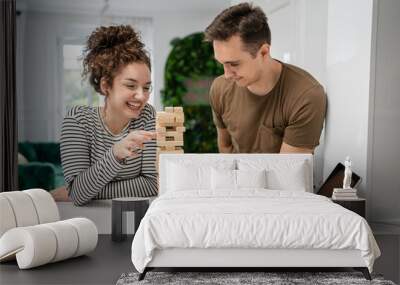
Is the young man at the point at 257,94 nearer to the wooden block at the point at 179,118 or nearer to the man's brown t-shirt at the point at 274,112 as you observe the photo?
the man's brown t-shirt at the point at 274,112

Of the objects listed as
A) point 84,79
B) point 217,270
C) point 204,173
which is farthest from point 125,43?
point 217,270

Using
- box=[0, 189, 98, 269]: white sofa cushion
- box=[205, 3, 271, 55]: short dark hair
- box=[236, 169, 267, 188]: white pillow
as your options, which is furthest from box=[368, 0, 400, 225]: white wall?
box=[0, 189, 98, 269]: white sofa cushion

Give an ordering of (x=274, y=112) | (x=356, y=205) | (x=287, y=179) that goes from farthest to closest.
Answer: (x=274, y=112)
(x=356, y=205)
(x=287, y=179)

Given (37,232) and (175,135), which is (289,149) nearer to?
(175,135)

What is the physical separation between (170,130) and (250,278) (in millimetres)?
2175

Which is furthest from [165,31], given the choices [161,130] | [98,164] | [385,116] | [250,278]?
[250,278]

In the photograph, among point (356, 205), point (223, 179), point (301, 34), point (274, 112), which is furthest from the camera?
point (301, 34)

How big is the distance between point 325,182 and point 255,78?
1274 millimetres

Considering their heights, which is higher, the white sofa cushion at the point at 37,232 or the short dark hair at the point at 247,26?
the short dark hair at the point at 247,26

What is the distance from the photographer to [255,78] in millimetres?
5781

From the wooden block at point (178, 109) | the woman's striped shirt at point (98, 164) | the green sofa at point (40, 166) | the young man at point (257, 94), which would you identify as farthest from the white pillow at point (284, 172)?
the green sofa at point (40, 166)

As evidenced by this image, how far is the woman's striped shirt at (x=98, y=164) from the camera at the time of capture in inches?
236

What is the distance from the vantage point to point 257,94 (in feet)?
18.9

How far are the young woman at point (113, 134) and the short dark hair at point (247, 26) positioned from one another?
0.83 meters
